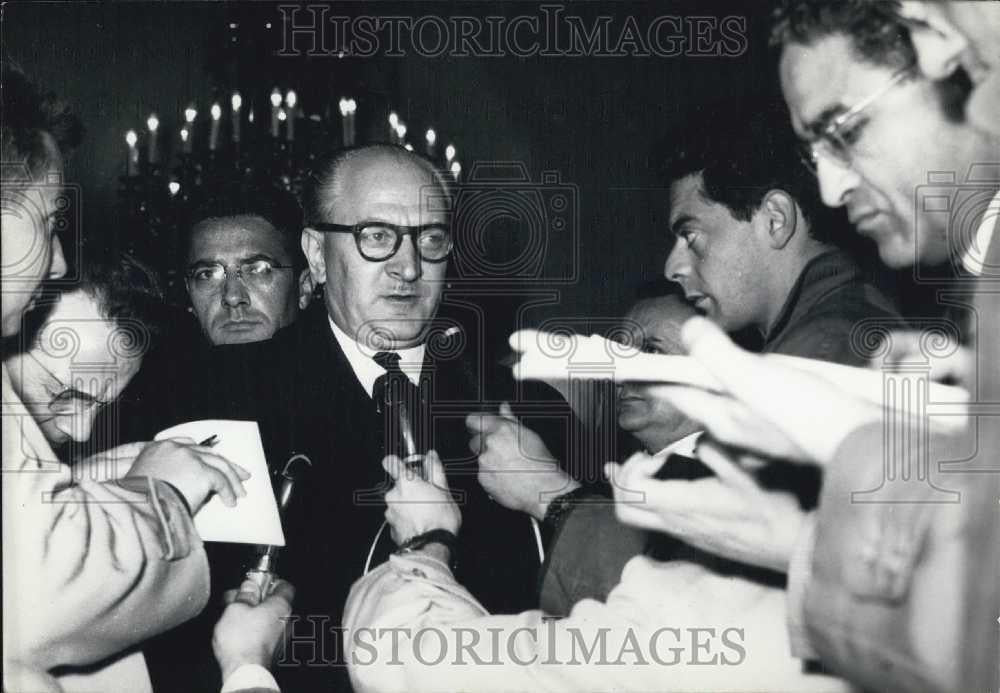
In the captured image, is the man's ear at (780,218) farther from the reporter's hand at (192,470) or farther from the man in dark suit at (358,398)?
the reporter's hand at (192,470)

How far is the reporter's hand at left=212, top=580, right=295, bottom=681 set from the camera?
2.71m

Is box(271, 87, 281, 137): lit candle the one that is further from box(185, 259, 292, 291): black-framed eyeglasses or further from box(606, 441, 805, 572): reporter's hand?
box(606, 441, 805, 572): reporter's hand

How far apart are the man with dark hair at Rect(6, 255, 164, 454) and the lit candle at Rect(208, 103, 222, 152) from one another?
0.55 meters

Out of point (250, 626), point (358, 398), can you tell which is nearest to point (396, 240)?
point (358, 398)

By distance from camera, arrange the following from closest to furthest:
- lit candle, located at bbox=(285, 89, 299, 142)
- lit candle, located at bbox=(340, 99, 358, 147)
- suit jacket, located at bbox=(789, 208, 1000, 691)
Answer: suit jacket, located at bbox=(789, 208, 1000, 691)
lit candle, located at bbox=(340, 99, 358, 147)
lit candle, located at bbox=(285, 89, 299, 142)

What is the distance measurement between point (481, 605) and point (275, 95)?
166 centimetres

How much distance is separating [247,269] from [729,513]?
1.31 metres

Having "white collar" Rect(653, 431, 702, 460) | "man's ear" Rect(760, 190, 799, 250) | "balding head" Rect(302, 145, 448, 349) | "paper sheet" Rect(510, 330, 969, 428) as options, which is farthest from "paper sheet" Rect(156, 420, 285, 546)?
"man's ear" Rect(760, 190, 799, 250)

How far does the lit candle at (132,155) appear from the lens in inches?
114

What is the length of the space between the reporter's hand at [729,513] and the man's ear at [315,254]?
97 centimetres

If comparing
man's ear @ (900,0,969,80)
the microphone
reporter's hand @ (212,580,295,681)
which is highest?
man's ear @ (900,0,969,80)

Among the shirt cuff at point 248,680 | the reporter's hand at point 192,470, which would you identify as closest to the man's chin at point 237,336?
the reporter's hand at point 192,470

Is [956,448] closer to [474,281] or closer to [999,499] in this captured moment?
[999,499]

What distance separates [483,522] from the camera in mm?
2764
